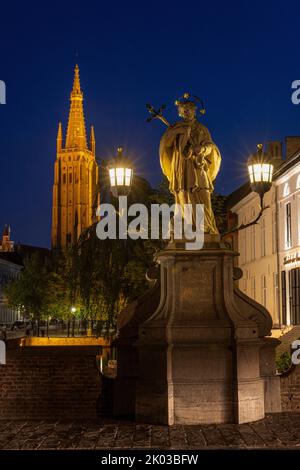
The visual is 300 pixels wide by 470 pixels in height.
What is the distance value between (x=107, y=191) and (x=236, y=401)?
11146 mm

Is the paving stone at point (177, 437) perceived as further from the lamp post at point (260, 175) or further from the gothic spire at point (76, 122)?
the gothic spire at point (76, 122)

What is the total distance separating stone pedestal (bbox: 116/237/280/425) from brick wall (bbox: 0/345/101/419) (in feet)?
1.75

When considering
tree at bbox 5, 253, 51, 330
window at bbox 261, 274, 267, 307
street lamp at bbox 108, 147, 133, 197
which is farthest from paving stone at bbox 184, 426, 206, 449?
tree at bbox 5, 253, 51, 330

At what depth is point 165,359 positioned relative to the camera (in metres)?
9.97

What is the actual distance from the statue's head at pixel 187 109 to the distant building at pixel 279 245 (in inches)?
730

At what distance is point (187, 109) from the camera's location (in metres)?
11.1

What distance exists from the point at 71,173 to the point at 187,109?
428ft

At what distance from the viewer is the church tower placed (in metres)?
135

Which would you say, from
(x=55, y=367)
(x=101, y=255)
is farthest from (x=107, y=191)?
(x=55, y=367)

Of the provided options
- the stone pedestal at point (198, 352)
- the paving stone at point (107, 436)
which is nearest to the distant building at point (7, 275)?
the stone pedestal at point (198, 352)

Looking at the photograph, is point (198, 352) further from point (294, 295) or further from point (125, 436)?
point (294, 295)
